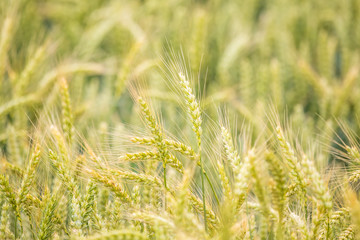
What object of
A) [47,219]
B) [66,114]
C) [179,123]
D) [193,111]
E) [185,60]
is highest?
[185,60]

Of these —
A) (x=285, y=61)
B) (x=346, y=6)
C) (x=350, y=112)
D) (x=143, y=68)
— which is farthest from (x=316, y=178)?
(x=346, y=6)

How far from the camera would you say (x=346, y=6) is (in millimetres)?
2521

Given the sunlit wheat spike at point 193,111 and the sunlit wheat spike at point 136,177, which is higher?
the sunlit wheat spike at point 193,111

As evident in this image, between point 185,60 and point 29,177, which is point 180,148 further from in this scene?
point 185,60

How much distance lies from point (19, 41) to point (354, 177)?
6.99ft

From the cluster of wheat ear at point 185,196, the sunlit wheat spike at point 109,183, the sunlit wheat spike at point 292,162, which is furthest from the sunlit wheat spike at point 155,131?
the sunlit wheat spike at point 292,162

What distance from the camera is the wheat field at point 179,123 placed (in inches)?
29.5

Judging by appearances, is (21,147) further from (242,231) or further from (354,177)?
(354,177)

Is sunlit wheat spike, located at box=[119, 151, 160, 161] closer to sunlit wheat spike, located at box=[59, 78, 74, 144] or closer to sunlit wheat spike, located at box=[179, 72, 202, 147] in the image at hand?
sunlit wheat spike, located at box=[179, 72, 202, 147]

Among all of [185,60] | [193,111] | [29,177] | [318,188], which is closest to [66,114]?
[29,177]

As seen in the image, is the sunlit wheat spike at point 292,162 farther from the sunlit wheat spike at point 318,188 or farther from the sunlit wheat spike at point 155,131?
the sunlit wheat spike at point 155,131

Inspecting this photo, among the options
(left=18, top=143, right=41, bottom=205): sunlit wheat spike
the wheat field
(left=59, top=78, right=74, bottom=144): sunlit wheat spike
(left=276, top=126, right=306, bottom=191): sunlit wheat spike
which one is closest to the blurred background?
the wheat field

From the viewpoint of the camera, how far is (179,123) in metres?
1.54

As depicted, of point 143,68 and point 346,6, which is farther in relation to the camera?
point 346,6
